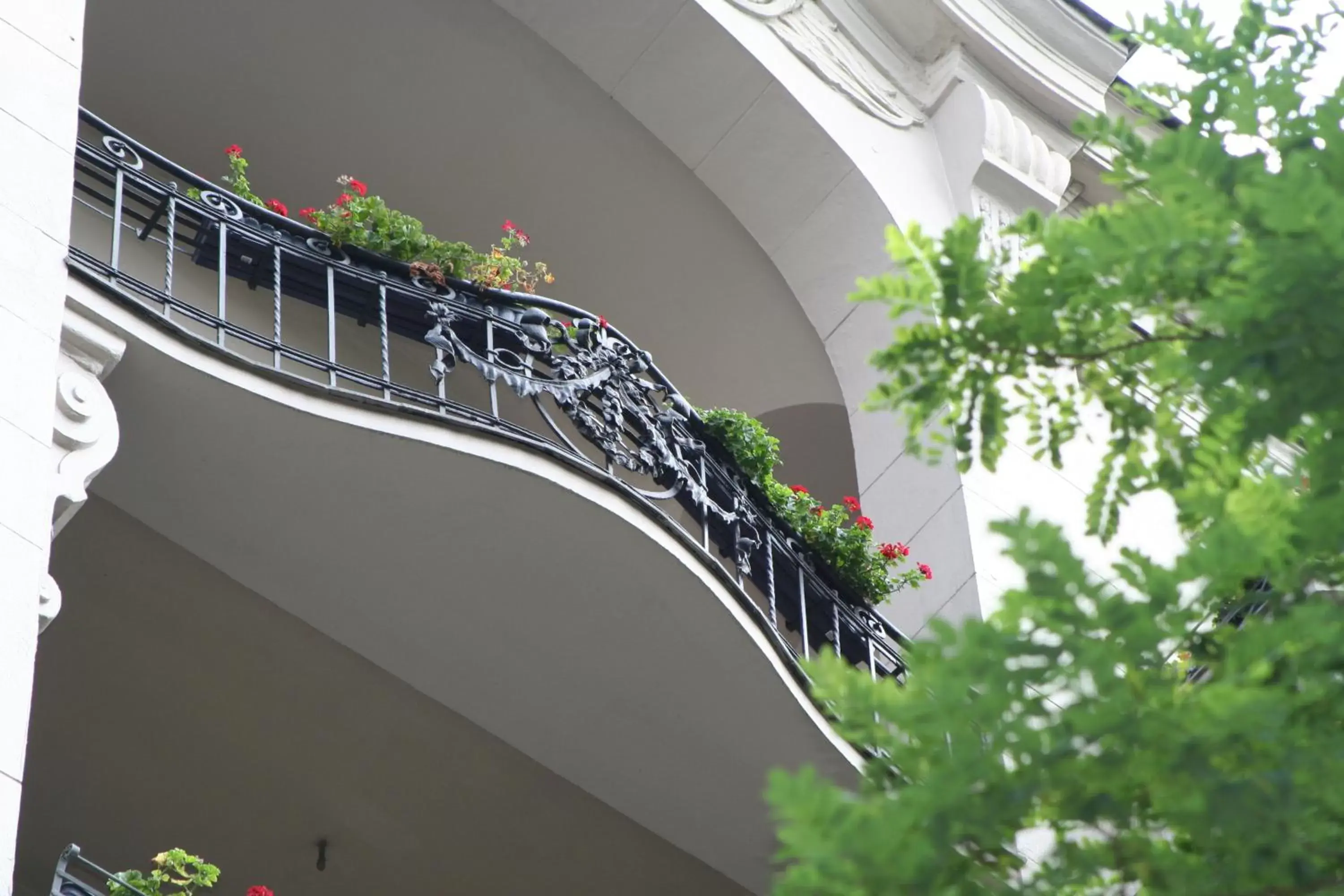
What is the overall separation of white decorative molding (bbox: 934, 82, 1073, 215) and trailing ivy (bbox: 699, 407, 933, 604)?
2.46m

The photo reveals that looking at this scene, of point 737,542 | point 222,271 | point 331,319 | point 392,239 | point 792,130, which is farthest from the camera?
point 792,130

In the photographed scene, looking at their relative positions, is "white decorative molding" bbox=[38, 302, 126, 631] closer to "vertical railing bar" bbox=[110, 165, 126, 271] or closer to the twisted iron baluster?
"vertical railing bar" bbox=[110, 165, 126, 271]

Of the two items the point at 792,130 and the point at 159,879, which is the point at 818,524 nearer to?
the point at 792,130

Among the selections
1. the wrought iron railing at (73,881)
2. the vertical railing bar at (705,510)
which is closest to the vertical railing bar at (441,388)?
the vertical railing bar at (705,510)

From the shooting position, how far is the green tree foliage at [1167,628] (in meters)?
2.70

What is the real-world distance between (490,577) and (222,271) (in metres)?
1.43

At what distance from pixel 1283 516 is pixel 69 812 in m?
6.61

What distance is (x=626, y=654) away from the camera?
717cm

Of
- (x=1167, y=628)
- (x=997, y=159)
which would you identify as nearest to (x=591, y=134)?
(x=997, y=159)

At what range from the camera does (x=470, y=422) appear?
6453mm

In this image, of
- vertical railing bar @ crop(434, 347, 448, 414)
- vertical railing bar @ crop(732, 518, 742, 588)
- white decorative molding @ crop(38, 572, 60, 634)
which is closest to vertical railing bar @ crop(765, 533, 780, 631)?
vertical railing bar @ crop(732, 518, 742, 588)

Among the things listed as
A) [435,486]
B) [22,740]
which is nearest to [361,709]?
[435,486]

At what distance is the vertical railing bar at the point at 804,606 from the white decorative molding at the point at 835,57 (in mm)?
3238

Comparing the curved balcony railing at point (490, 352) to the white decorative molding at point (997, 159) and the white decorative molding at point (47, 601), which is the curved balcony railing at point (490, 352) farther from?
the white decorative molding at point (997, 159)
